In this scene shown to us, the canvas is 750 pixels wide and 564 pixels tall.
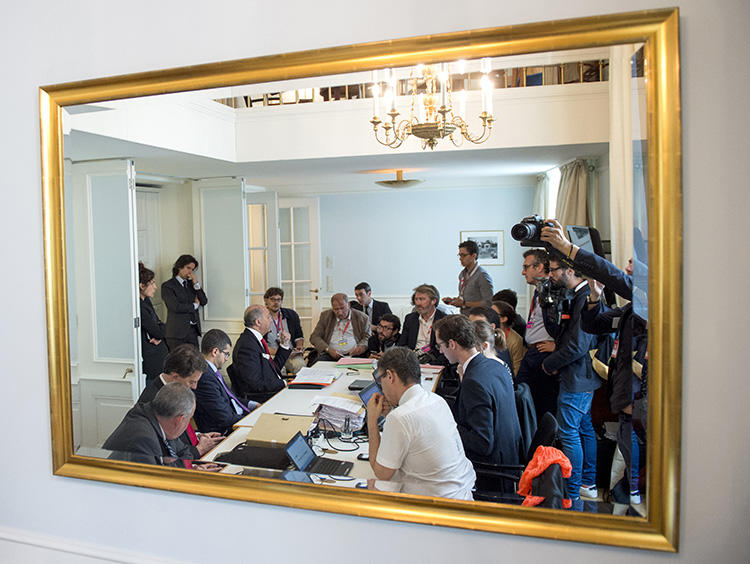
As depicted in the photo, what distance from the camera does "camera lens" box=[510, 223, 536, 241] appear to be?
1.56 metres

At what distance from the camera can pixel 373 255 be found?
174 cm

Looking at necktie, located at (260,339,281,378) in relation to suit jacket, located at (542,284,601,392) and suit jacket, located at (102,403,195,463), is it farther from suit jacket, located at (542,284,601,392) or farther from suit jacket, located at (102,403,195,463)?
suit jacket, located at (542,284,601,392)

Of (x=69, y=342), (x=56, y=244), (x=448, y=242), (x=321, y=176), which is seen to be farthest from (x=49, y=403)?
(x=448, y=242)

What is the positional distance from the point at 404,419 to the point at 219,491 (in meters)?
0.66

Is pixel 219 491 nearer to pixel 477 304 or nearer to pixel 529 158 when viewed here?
pixel 477 304

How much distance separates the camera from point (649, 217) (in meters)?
1.43

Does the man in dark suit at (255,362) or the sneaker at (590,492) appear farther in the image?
the man in dark suit at (255,362)

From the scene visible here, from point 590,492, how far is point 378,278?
0.84 metres

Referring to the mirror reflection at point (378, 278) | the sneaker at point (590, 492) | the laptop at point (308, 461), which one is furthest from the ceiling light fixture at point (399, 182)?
the sneaker at point (590, 492)

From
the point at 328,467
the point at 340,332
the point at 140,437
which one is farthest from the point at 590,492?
the point at 140,437

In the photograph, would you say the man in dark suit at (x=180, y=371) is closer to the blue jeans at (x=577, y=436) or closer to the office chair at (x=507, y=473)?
the office chair at (x=507, y=473)

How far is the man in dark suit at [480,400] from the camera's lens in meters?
1.60

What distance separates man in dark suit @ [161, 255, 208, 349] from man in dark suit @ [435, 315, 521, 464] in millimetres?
846

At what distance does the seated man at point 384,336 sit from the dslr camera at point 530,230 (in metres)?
0.45
